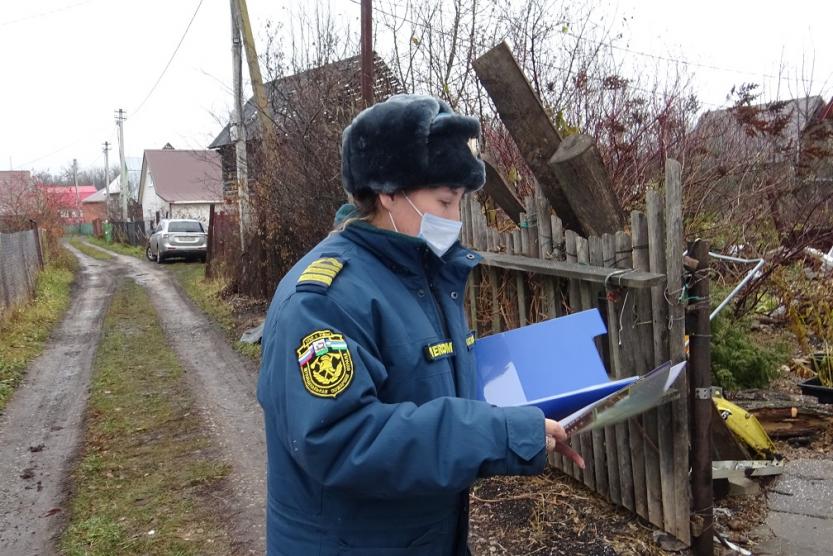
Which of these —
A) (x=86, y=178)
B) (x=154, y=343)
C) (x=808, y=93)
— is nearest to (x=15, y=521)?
(x=154, y=343)

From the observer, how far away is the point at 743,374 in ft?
16.3

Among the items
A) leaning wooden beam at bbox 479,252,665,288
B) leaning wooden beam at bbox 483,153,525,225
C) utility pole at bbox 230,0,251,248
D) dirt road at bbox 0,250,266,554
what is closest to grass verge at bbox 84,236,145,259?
utility pole at bbox 230,0,251,248

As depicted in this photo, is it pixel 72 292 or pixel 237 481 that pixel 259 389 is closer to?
pixel 237 481

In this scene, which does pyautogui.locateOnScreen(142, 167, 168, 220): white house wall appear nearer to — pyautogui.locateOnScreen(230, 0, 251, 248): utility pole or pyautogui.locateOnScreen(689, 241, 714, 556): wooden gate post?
pyautogui.locateOnScreen(230, 0, 251, 248): utility pole

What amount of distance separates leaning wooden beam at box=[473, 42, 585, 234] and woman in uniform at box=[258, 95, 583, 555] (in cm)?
171

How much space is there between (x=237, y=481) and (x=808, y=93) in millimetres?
7276

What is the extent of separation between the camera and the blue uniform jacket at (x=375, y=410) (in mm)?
1263

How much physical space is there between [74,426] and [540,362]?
5.47m

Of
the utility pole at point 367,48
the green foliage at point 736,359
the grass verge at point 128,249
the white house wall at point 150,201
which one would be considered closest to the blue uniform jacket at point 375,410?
the green foliage at point 736,359

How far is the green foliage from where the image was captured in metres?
4.86

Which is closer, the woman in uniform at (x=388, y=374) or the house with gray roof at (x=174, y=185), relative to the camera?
the woman in uniform at (x=388, y=374)

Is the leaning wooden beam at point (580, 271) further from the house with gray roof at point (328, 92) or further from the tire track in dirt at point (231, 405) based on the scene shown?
the house with gray roof at point (328, 92)

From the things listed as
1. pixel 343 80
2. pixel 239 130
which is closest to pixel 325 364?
pixel 343 80

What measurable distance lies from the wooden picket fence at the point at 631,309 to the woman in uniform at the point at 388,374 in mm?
1612
